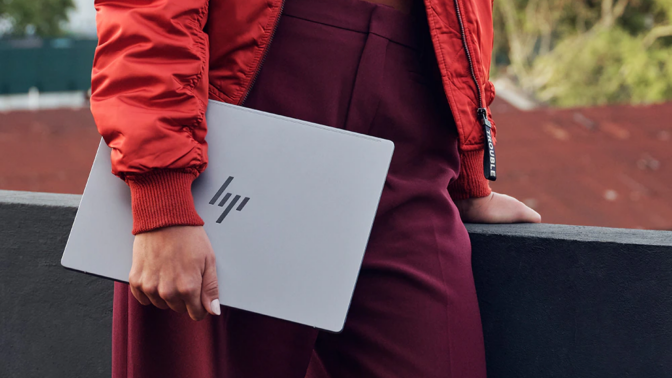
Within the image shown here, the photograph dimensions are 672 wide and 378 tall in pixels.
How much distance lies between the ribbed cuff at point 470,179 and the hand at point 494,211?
0.11ft

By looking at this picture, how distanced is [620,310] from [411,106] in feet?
1.95

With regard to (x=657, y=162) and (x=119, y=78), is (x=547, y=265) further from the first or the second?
(x=657, y=162)

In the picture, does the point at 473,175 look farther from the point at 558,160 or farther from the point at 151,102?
the point at 558,160

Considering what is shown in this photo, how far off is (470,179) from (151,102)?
0.62 m

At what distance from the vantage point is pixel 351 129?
101 centimetres

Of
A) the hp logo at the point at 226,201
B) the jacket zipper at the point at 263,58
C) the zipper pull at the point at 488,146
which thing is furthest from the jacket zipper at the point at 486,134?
the hp logo at the point at 226,201

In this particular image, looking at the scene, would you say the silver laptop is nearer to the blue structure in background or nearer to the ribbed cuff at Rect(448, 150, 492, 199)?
the ribbed cuff at Rect(448, 150, 492, 199)

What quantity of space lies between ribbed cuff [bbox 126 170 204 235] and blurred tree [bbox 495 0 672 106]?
24216mm

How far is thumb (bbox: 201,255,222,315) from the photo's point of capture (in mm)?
895

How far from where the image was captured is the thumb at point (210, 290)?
2.93 feet

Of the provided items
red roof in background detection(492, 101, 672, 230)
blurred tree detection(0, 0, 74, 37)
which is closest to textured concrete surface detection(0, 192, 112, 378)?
red roof in background detection(492, 101, 672, 230)

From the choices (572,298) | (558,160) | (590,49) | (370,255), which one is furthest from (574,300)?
(590,49)

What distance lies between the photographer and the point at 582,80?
23828mm

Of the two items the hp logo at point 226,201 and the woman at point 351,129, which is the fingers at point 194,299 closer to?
the woman at point 351,129
